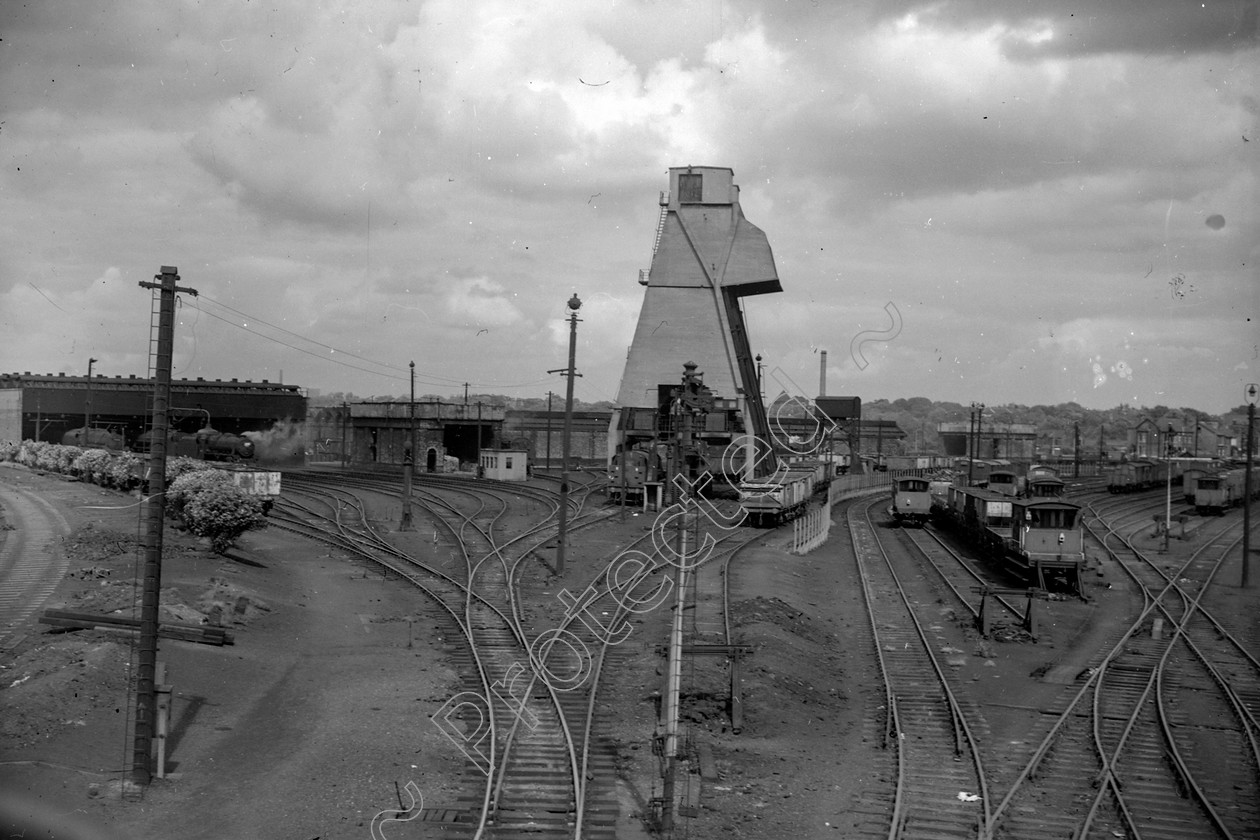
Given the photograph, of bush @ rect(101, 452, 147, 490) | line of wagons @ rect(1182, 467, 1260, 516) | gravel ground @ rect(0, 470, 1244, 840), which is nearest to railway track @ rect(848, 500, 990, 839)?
gravel ground @ rect(0, 470, 1244, 840)

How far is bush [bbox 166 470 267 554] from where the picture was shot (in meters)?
29.6

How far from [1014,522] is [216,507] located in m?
24.8

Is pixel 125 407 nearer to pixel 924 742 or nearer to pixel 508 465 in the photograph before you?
pixel 508 465

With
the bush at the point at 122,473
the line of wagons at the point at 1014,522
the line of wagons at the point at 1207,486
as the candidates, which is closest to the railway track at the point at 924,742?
the line of wagons at the point at 1014,522

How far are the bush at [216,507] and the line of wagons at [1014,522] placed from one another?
23.6 m

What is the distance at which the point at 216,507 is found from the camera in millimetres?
29609

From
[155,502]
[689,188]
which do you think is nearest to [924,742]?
[155,502]

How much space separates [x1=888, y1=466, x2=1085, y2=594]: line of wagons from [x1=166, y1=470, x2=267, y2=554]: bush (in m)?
23.6

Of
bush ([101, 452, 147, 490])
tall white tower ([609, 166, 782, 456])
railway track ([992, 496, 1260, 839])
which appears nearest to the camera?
railway track ([992, 496, 1260, 839])

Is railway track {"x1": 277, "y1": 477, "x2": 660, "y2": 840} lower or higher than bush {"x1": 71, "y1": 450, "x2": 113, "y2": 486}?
lower

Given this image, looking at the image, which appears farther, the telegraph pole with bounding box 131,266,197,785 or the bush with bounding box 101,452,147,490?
the bush with bounding box 101,452,147,490

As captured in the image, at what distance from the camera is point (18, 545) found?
29.3m

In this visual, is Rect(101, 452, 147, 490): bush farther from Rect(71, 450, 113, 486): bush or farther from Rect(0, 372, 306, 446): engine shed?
Rect(0, 372, 306, 446): engine shed

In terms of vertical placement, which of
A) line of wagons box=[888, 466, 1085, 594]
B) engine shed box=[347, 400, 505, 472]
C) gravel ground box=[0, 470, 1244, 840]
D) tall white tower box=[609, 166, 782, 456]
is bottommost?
gravel ground box=[0, 470, 1244, 840]
